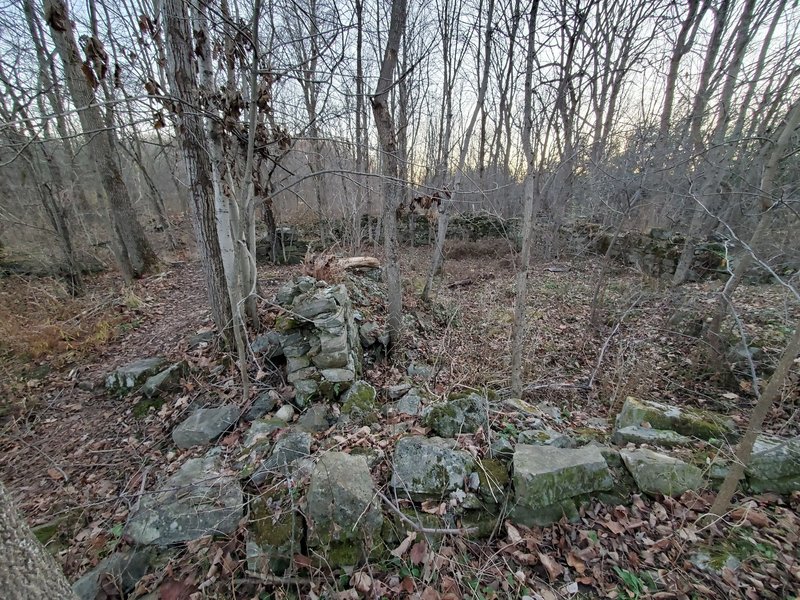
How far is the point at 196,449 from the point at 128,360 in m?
2.27

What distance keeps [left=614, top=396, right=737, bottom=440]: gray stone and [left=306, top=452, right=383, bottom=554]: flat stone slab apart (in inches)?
95.8

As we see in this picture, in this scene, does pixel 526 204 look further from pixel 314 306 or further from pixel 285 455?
pixel 285 455

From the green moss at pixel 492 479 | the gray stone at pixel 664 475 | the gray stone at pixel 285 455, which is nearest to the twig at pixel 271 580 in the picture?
the gray stone at pixel 285 455

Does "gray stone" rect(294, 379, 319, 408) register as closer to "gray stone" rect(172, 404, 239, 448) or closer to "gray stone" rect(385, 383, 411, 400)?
"gray stone" rect(172, 404, 239, 448)

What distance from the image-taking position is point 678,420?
8.81ft

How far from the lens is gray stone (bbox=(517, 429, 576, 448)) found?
247 centimetres

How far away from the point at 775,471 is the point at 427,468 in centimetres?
224

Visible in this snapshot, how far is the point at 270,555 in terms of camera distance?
1787 millimetres

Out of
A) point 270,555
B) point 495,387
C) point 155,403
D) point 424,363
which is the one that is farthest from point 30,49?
point 495,387

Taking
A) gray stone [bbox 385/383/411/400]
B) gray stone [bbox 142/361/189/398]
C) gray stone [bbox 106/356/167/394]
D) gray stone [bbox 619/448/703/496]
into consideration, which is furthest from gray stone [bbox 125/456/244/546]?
gray stone [bbox 619/448/703/496]

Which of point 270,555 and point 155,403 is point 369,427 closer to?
point 270,555

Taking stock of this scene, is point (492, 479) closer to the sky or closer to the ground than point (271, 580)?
closer to the sky

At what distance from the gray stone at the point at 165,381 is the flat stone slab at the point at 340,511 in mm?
2688

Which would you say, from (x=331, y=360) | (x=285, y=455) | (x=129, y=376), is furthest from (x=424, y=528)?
(x=129, y=376)
